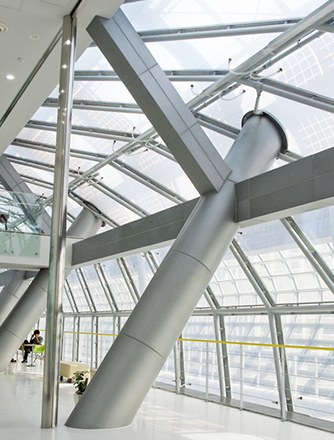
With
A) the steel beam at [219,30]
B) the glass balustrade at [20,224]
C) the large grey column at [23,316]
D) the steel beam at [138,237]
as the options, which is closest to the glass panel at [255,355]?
the steel beam at [138,237]

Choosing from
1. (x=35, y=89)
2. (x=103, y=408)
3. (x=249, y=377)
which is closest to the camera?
(x=103, y=408)

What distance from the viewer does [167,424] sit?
24.9 feet

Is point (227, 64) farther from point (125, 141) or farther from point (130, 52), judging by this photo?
point (125, 141)

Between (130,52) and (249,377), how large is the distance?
1258 cm

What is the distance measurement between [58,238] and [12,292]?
16975 millimetres

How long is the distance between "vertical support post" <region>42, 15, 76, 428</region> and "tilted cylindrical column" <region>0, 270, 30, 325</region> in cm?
1601

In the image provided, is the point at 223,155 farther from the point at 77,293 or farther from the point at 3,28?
the point at 77,293

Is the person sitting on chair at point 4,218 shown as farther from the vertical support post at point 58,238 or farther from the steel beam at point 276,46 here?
the vertical support post at point 58,238

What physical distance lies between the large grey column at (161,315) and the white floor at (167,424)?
377 millimetres

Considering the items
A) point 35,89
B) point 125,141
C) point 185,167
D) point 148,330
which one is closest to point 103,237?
point 125,141

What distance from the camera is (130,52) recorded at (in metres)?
8.09

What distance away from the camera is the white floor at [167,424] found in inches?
260

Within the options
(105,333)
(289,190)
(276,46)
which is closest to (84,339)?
(105,333)

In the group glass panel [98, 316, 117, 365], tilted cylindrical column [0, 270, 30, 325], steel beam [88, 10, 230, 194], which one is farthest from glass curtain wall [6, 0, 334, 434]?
tilted cylindrical column [0, 270, 30, 325]
